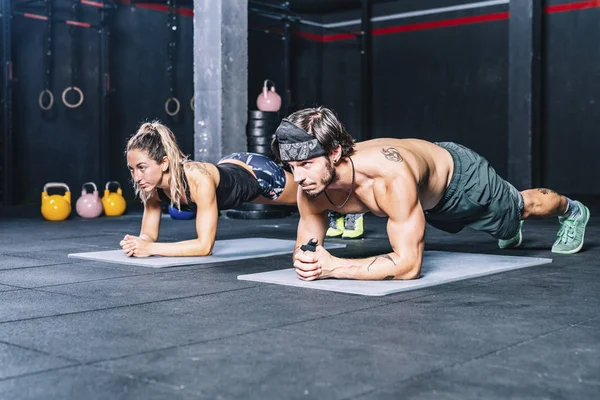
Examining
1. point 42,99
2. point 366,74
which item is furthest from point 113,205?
point 366,74

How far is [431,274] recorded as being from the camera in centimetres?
326

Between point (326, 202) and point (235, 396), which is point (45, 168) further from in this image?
point (235, 396)

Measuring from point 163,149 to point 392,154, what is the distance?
4.30ft

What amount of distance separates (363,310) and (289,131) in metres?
0.73

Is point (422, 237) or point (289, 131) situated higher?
point (289, 131)

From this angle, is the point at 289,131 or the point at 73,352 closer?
the point at 73,352

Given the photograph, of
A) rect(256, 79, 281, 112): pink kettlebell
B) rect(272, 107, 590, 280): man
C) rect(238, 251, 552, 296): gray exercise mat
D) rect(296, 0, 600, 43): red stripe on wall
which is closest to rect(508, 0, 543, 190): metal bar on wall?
rect(296, 0, 600, 43): red stripe on wall

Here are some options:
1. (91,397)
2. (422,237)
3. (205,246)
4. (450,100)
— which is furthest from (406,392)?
(450,100)

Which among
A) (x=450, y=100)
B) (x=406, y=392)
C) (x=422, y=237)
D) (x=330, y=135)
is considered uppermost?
(x=450, y=100)

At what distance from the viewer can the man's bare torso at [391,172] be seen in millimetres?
2846

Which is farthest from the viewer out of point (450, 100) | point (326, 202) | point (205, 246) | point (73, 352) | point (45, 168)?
point (450, 100)

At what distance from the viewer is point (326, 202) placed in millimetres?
3158

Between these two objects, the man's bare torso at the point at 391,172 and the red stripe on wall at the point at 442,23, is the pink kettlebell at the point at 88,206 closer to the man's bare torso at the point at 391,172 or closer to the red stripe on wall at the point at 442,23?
the man's bare torso at the point at 391,172

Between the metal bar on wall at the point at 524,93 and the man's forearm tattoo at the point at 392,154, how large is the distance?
6.76 metres
